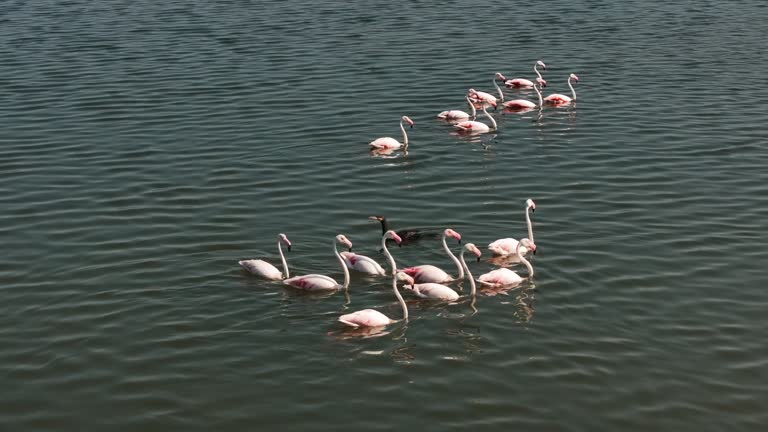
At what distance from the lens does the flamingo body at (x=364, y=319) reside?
16.1m

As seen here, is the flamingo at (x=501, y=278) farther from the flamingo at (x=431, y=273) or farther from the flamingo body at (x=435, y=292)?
the flamingo body at (x=435, y=292)

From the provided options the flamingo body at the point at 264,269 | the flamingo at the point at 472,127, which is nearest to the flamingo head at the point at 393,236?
the flamingo body at the point at 264,269

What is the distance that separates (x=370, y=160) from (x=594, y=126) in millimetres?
5960

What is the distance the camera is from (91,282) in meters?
18.2

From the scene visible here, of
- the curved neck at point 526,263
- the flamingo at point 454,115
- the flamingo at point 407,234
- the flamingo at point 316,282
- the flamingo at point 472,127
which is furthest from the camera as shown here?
the flamingo at point 454,115

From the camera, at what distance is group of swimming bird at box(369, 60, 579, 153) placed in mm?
25452

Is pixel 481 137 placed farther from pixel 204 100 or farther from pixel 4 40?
pixel 4 40

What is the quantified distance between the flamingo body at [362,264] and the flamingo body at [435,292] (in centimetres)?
125

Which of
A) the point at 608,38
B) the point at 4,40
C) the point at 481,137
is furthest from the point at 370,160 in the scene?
the point at 4,40

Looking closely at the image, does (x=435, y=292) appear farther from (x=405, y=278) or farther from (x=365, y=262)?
(x=365, y=262)

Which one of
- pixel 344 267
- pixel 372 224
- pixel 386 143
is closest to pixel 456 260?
pixel 344 267

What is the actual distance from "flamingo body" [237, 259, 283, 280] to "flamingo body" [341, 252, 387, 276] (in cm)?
118

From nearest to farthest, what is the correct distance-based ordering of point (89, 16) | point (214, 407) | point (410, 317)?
point (214, 407) → point (410, 317) → point (89, 16)

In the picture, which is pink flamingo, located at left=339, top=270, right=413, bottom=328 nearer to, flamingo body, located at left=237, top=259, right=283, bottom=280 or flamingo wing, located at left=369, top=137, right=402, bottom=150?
flamingo body, located at left=237, top=259, right=283, bottom=280
